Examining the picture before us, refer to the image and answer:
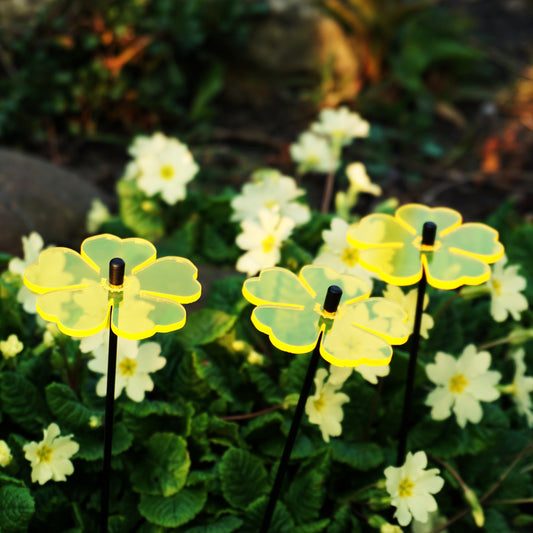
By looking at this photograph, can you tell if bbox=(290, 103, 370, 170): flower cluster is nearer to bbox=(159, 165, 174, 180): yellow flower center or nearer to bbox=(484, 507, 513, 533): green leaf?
bbox=(159, 165, 174, 180): yellow flower center

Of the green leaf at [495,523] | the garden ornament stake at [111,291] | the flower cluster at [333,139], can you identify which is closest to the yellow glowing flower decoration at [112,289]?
the garden ornament stake at [111,291]

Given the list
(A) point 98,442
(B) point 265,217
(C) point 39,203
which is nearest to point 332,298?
(B) point 265,217

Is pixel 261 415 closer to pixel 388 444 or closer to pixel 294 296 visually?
pixel 388 444

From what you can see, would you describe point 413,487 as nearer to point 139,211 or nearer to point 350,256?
point 350,256

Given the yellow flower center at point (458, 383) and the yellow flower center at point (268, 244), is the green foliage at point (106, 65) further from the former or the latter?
the yellow flower center at point (458, 383)

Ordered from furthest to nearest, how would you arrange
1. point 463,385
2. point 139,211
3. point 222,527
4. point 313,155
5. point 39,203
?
point 39,203 < point 313,155 < point 139,211 < point 463,385 < point 222,527

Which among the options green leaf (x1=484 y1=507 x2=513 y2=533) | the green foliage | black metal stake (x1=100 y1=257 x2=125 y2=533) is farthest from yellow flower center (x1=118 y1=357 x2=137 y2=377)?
the green foliage
